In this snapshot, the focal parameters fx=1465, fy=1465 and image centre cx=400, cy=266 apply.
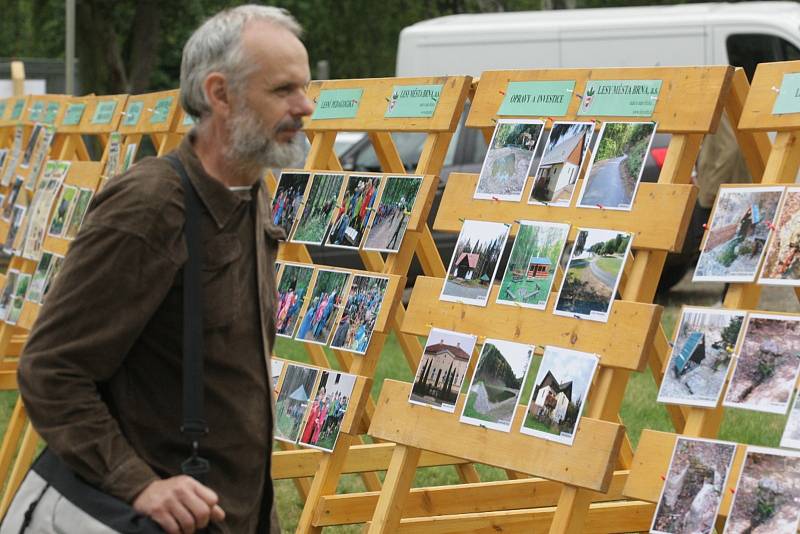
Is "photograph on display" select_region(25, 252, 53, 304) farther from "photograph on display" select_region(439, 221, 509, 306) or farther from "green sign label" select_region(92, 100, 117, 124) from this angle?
"photograph on display" select_region(439, 221, 509, 306)

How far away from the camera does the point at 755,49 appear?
13.2 meters

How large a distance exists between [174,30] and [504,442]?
23713mm

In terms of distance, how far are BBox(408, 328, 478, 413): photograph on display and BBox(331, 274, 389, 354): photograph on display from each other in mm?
363

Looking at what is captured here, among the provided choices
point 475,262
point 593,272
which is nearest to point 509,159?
point 475,262

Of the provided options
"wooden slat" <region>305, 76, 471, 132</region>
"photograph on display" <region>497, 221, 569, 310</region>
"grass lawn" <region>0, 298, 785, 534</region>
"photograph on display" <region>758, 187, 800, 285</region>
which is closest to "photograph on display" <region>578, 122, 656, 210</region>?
"photograph on display" <region>497, 221, 569, 310</region>

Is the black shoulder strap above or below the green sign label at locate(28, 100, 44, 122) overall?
below

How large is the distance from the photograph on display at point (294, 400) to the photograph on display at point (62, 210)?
2133mm

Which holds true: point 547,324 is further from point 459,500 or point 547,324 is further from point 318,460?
point 318,460

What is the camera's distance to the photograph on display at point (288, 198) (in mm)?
5000

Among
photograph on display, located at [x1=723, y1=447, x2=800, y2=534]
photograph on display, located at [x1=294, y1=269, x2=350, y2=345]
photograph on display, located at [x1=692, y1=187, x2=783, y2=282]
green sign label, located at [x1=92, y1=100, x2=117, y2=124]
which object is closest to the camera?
photograph on display, located at [x1=723, y1=447, x2=800, y2=534]

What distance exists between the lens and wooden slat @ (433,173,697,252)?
3656 mm

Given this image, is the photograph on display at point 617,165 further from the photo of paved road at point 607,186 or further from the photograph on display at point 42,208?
the photograph on display at point 42,208

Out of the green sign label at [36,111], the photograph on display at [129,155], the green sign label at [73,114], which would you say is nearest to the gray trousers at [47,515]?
the photograph on display at [129,155]

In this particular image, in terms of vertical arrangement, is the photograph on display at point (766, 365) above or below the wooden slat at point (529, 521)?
above
